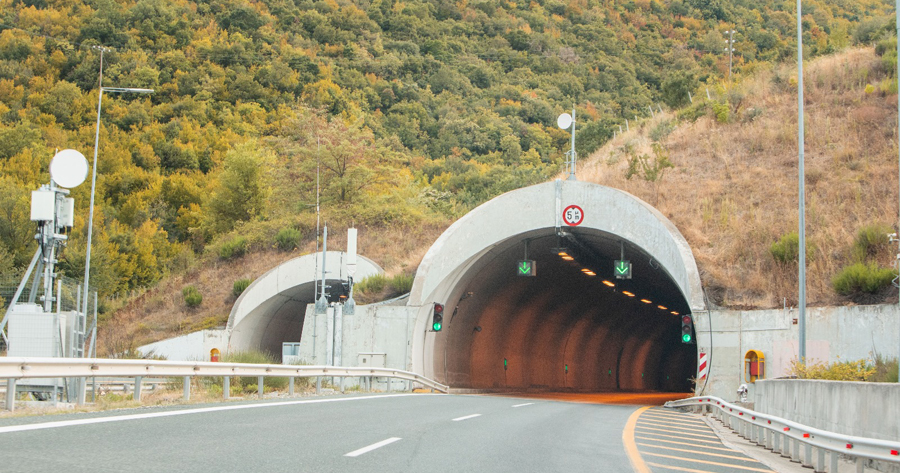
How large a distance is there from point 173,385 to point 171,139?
69.2 m

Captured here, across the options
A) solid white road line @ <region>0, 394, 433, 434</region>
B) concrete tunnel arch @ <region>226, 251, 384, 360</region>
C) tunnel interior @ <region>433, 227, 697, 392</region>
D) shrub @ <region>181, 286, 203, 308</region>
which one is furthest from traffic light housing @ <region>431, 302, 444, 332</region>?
shrub @ <region>181, 286, 203, 308</region>

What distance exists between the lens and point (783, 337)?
25250mm

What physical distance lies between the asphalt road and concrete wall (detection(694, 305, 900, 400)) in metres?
10.8

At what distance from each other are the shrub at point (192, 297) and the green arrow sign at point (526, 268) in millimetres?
20569

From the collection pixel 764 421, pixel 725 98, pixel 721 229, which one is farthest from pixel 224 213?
pixel 764 421

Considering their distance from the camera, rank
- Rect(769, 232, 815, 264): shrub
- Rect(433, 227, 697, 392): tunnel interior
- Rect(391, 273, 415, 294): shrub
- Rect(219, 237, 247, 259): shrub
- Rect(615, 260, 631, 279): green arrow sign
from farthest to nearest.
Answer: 1. Rect(219, 237, 247, 259): shrub
2. Rect(391, 273, 415, 294): shrub
3. Rect(433, 227, 697, 392): tunnel interior
4. Rect(615, 260, 631, 279): green arrow sign
5. Rect(769, 232, 815, 264): shrub

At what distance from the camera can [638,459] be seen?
1131 centimetres

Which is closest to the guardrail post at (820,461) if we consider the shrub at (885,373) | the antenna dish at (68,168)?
the shrub at (885,373)

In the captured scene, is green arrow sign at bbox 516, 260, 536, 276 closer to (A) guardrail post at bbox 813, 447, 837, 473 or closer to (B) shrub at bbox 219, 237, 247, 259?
(A) guardrail post at bbox 813, 447, 837, 473

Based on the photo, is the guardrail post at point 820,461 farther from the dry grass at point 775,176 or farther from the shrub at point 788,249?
the shrub at point 788,249

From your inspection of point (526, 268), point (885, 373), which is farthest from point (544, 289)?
point (885, 373)

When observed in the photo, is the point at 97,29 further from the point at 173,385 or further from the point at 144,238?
the point at 173,385

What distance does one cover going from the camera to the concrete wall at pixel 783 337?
2309 centimetres

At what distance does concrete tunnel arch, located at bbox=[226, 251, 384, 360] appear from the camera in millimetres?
39594
